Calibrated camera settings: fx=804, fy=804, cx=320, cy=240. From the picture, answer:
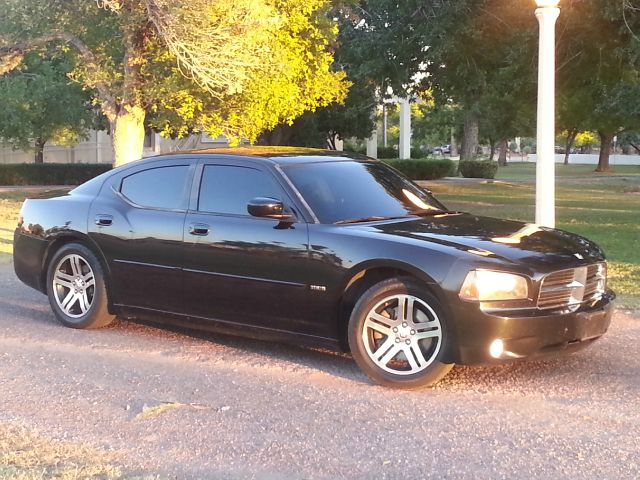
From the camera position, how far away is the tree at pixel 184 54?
44.2 ft

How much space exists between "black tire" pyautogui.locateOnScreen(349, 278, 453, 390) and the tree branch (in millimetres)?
11302

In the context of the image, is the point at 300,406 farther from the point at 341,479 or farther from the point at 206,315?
the point at 206,315

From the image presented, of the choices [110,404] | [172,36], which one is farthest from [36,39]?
[110,404]

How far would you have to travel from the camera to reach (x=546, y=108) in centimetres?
857

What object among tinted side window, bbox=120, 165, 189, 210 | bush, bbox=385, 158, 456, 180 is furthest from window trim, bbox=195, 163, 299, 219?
bush, bbox=385, 158, 456, 180

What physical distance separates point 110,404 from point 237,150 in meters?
2.63

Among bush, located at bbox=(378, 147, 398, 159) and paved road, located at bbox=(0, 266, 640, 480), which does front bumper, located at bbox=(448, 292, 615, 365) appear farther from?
bush, located at bbox=(378, 147, 398, 159)

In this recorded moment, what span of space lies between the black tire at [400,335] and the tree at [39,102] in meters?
21.5

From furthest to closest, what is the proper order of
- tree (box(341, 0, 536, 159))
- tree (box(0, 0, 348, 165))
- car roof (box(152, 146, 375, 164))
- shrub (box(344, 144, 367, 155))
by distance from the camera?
shrub (box(344, 144, 367, 155)), tree (box(341, 0, 536, 159)), tree (box(0, 0, 348, 165)), car roof (box(152, 146, 375, 164))

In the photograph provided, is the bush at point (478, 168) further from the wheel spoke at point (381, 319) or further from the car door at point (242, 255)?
the wheel spoke at point (381, 319)

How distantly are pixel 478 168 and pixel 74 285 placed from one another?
35.7 meters

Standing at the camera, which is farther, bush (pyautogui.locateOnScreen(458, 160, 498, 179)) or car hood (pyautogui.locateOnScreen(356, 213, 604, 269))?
bush (pyautogui.locateOnScreen(458, 160, 498, 179))

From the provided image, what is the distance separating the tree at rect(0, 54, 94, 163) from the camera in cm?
2542

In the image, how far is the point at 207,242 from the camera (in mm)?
6176
